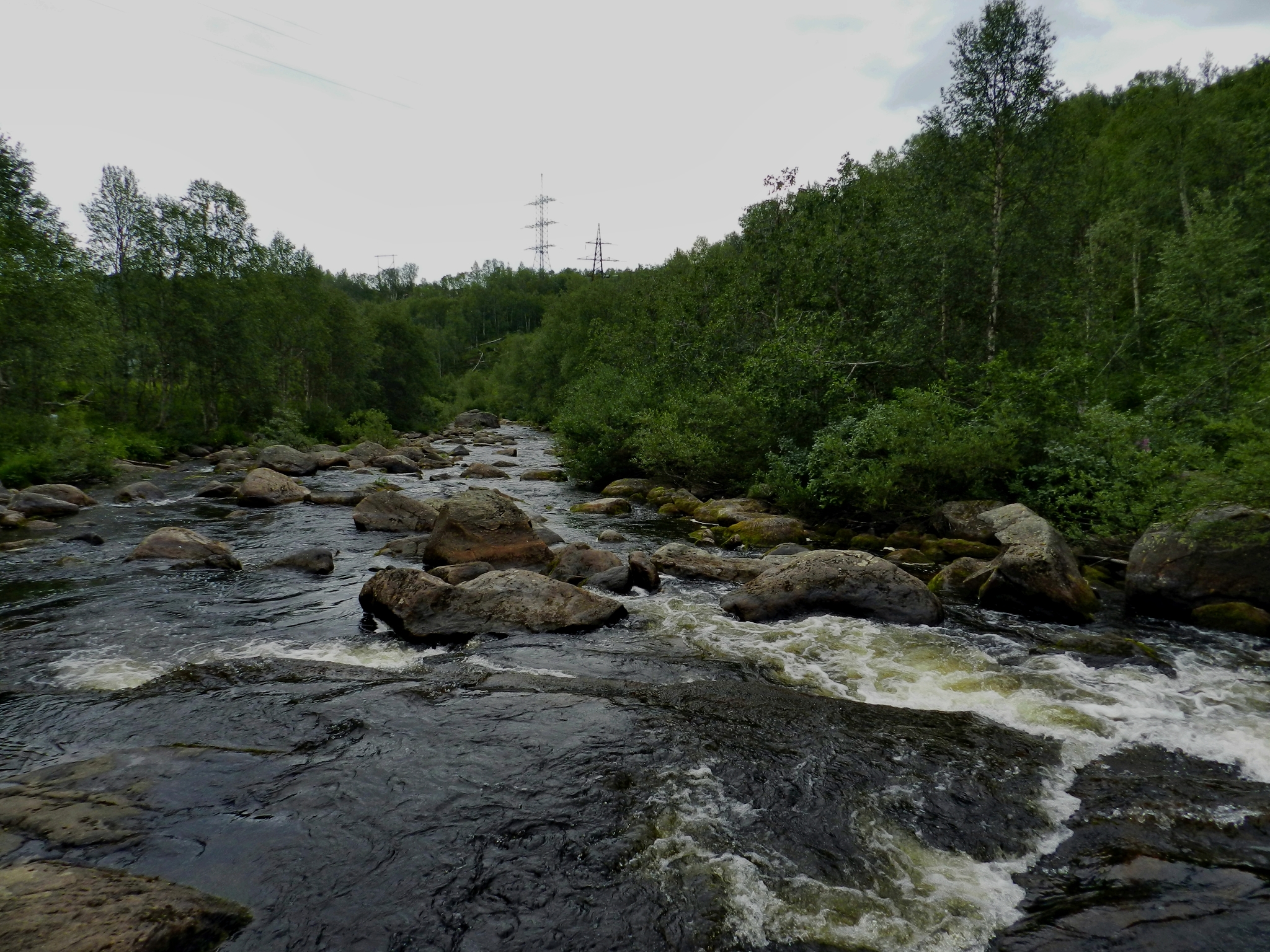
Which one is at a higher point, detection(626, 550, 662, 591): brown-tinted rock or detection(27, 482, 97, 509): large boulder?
detection(27, 482, 97, 509): large boulder

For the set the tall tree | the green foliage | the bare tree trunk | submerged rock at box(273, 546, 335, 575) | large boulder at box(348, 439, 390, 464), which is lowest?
submerged rock at box(273, 546, 335, 575)

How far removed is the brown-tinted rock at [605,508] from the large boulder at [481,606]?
1159cm

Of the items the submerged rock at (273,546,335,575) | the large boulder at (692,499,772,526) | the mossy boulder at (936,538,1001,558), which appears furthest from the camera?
the large boulder at (692,499,772,526)

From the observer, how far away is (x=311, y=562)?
1492 centimetres

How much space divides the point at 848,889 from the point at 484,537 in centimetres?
1110

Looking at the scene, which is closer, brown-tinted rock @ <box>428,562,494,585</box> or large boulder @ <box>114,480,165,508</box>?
brown-tinted rock @ <box>428,562,494,585</box>

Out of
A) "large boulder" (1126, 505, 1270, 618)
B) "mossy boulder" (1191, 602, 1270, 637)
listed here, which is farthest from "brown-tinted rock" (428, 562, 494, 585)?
"mossy boulder" (1191, 602, 1270, 637)

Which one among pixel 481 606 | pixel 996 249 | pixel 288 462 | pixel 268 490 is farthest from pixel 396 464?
pixel 996 249

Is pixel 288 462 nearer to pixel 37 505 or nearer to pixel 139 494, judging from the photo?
pixel 139 494

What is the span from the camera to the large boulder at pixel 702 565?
46.7 feet

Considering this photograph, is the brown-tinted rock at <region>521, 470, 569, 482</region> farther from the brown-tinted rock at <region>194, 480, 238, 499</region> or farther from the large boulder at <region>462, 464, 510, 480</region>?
the brown-tinted rock at <region>194, 480, 238, 499</region>

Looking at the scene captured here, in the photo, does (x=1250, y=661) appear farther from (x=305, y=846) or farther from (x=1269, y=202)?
(x=1269, y=202)

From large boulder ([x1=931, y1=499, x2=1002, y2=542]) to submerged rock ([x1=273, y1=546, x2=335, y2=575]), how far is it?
15294 millimetres

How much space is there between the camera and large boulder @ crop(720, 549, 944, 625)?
1161 centimetres
